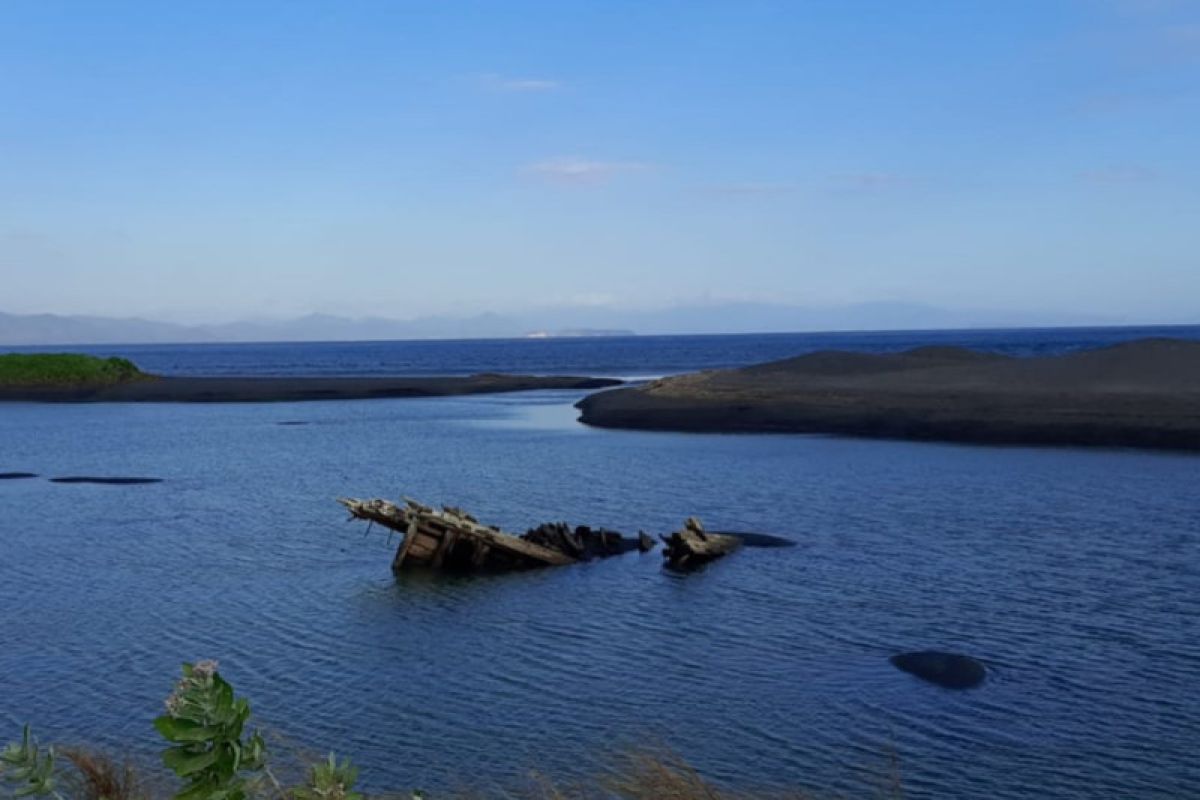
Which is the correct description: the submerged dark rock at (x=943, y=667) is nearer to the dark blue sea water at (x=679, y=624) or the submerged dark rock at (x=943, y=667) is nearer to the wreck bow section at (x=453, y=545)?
the dark blue sea water at (x=679, y=624)

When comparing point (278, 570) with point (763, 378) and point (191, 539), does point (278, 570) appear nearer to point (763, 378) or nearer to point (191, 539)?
point (191, 539)

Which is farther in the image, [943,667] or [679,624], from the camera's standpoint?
[679,624]

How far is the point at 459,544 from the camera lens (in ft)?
91.2

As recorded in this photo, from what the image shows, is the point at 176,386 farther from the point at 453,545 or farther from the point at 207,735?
the point at 207,735

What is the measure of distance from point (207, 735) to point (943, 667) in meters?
14.3

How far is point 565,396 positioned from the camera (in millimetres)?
88812

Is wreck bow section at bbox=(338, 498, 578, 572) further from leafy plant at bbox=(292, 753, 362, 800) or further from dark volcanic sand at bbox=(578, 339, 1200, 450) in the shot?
dark volcanic sand at bbox=(578, 339, 1200, 450)

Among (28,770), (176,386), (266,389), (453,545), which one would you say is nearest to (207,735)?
(28,770)

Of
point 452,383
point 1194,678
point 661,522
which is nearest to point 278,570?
point 661,522

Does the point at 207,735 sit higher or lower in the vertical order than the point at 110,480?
higher

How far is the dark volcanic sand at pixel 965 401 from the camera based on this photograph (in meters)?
48.4

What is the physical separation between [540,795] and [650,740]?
2.36 m

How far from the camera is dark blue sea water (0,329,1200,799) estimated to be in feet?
51.6

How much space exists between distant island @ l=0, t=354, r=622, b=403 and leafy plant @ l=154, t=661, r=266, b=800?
86.7 metres
